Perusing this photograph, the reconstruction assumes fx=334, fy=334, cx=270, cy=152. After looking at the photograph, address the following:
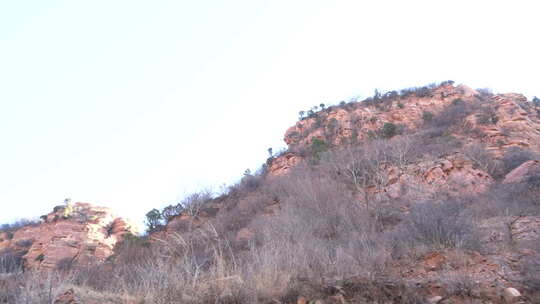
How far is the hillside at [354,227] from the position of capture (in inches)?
129

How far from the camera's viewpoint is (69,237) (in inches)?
886

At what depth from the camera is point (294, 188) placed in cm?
1425

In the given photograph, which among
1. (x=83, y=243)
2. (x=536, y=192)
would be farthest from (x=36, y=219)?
(x=536, y=192)

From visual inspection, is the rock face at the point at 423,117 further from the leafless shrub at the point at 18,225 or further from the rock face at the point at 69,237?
the leafless shrub at the point at 18,225

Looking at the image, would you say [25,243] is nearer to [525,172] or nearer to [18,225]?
[18,225]

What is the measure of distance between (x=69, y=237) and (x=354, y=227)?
846 inches

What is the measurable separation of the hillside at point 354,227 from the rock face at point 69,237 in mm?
118

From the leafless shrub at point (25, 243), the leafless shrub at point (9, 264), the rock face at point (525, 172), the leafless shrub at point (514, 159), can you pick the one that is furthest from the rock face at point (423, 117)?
the leafless shrub at point (25, 243)

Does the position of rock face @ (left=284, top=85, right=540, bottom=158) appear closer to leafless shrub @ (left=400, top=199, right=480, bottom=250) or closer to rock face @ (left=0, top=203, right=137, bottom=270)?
leafless shrub @ (left=400, top=199, right=480, bottom=250)

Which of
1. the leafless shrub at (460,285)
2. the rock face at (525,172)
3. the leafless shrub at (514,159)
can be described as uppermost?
the leafless shrub at (514,159)

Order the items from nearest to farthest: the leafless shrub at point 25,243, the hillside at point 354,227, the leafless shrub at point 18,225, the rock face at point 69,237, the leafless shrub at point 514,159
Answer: the hillside at point 354,227 < the leafless shrub at point 514,159 < the rock face at point 69,237 < the leafless shrub at point 25,243 < the leafless shrub at point 18,225

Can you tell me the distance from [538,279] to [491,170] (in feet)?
45.3

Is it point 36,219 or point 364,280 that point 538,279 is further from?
point 36,219

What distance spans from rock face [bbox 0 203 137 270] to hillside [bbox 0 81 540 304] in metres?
0.12
